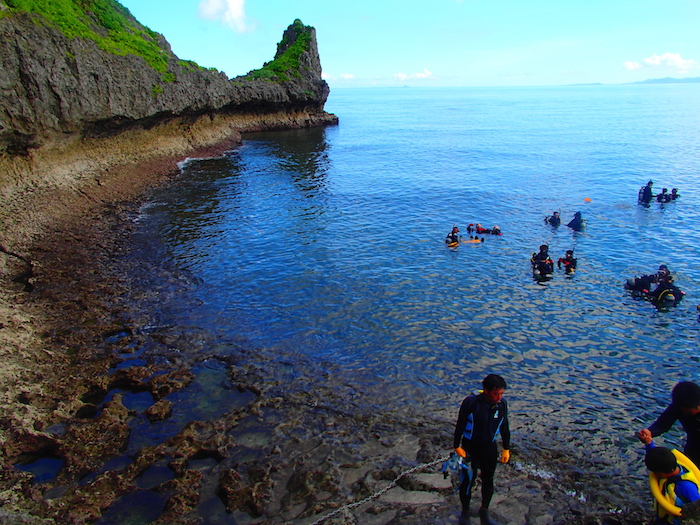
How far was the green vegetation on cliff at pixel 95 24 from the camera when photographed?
29.8 metres

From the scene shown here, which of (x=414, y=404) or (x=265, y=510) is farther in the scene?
(x=414, y=404)

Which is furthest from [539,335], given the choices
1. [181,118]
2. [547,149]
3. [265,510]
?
[547,149]

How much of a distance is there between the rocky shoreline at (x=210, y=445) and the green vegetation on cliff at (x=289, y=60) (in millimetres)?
69521

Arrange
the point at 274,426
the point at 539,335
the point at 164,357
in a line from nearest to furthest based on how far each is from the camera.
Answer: the point at 274,426, the point at 164,357, the point at 539,335

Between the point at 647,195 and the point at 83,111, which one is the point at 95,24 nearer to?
the point at 83,111

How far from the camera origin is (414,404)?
1200 cm

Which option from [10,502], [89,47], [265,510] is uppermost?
[89,47]

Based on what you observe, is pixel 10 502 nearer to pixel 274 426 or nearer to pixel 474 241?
pixel 274 426

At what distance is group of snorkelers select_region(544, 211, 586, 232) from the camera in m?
27.2

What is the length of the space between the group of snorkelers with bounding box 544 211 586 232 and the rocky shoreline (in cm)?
2111

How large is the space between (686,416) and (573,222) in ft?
76.6

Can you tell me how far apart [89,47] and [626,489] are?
1653 inches

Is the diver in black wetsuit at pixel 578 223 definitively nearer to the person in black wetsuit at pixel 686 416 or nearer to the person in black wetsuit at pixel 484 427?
the person in black wetsuit at pixel 686 416

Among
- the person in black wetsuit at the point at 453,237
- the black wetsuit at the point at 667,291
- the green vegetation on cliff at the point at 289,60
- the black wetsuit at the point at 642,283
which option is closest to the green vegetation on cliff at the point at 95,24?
the green vegetation on cliff at the point at 289,60
